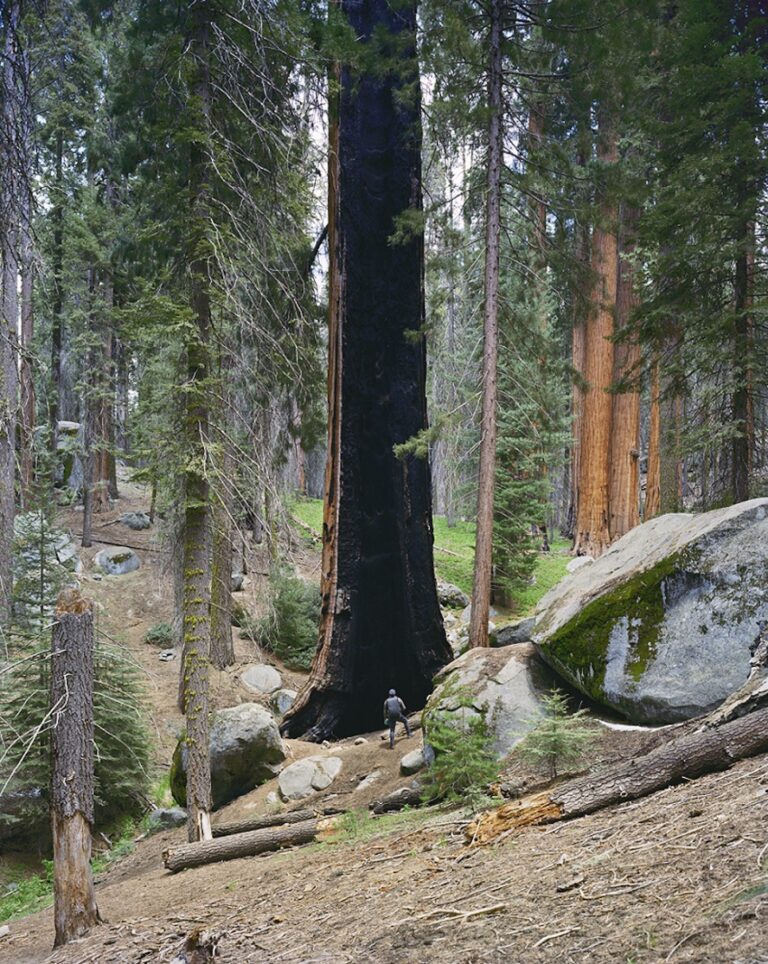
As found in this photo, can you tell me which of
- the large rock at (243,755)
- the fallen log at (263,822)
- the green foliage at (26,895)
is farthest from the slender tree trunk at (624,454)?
the green foliage at (26,895)

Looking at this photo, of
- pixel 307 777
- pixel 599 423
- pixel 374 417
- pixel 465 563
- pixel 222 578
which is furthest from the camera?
pixel 465 563

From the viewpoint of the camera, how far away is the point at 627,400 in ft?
51.8

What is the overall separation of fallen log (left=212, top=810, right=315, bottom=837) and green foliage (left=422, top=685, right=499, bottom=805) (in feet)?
4.56

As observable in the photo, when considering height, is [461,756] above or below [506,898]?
below

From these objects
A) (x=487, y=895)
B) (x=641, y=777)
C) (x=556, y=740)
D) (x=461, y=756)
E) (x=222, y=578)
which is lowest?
(x=461, y=756)

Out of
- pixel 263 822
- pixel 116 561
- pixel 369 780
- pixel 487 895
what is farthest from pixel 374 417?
pixel 116 561

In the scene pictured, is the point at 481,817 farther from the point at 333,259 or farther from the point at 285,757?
the point at 333,259

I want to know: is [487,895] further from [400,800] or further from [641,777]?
[400,800]

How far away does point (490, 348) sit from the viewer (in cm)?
853

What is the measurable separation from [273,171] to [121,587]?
1307 centimetres

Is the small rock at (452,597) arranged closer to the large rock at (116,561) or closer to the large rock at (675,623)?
the large rock at (116,561)

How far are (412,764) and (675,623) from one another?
328cm

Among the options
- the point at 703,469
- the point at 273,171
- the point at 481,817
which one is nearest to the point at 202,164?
the point at 273,171

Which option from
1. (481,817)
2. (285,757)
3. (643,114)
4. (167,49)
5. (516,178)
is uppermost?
(643,114)
